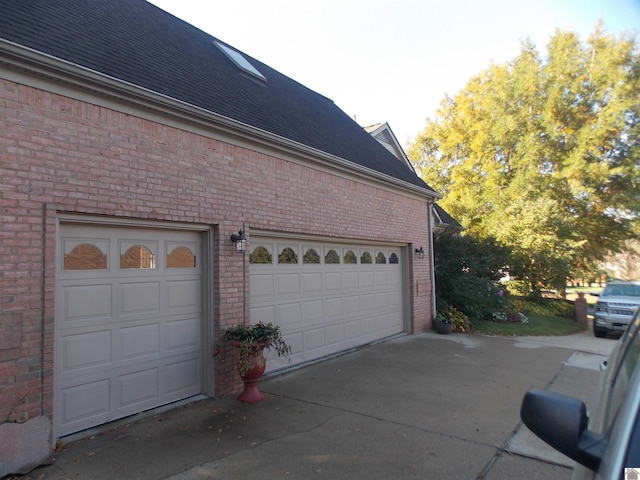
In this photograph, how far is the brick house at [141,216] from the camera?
4.02 meters

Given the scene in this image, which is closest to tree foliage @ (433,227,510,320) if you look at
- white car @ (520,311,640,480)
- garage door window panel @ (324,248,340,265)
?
garage door window panel @ (324,248,340,265)

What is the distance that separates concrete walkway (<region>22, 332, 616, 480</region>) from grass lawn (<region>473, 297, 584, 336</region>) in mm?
4313

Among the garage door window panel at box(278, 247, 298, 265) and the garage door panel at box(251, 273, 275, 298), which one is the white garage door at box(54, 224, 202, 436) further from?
the garage door window panel at box(278, 247, 298, 265)

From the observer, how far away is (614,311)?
461 inches

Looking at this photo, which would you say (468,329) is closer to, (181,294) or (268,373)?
(268,373)

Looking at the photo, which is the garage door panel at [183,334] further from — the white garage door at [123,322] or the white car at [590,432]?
the white car at [590,432]

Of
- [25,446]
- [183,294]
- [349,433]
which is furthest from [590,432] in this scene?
[183,294]

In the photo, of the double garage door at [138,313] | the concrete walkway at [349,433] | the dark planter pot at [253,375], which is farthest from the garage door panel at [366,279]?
the dark planter pot at [253,375]

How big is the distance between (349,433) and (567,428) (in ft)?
11.5

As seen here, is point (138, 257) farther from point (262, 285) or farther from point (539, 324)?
point (539, 324)

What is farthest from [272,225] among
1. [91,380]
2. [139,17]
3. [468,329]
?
[468,329]

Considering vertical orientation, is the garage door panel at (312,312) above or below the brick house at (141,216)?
below

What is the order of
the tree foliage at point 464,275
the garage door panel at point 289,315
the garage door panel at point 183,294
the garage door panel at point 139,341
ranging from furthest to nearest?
1. the tree foliage at point 464,275
2. the garage door panel at point 289,315
3. the garage door panel at point 183,294
4. the garage door panel at point 139,341

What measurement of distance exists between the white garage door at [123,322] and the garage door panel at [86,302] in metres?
0.01
